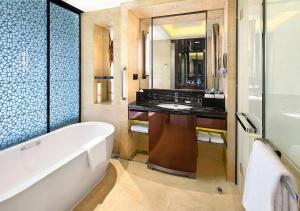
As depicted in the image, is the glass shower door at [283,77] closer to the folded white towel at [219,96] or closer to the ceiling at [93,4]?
the folded white towel at [219,96]

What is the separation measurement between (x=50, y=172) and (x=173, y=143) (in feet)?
4.90

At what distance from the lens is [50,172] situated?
1.38 m

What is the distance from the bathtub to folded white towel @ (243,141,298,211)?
53.7 inches

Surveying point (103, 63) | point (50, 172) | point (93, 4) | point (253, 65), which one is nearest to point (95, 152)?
point (50, 172)

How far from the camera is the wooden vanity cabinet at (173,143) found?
2.31 m

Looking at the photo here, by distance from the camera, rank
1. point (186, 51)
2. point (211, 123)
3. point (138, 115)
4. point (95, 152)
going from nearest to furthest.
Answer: point (95, 152) → point (211, 123) → point (138, 115) → point (186, 51)

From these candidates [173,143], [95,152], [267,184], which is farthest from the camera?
[173,143]

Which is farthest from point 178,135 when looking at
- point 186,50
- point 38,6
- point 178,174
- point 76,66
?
point 38,6

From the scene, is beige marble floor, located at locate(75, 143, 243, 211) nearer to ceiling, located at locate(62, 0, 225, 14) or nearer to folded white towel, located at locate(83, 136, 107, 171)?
folded white towel, located at locate(83, 136, 107, 171)

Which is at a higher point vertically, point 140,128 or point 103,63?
point 103,63

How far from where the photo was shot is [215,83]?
2.79 meters

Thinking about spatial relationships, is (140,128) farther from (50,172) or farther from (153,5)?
(153,5)

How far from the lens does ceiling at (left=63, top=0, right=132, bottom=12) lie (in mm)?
2641

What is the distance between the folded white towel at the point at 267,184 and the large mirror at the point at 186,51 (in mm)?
1949
